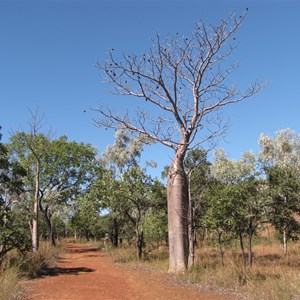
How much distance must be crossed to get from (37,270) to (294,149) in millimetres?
29172

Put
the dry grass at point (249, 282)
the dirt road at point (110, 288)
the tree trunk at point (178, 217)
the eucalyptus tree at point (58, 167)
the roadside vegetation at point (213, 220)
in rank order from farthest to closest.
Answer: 1. the eucalyptus tree at point (58, 167)
2. the tree trunk at point (178, 217)
3. the roadside vegetation at point (213, 220)
4. the dirt road at point (110, 288)
5. the dry grass at point (249, 282)

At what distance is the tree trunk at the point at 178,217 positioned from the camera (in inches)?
428

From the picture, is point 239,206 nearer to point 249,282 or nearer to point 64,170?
point 249,282

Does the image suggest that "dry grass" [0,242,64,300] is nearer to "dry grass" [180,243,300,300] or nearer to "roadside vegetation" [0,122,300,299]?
"roadside vegetation" [0,122,300,299]

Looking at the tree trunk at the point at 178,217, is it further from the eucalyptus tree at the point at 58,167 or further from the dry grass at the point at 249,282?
the eucalyptus tree at the point at 58,167

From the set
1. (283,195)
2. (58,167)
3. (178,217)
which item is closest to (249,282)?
(178,217)

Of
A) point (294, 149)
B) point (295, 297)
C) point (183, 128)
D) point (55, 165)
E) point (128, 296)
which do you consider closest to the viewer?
point (295, 297)

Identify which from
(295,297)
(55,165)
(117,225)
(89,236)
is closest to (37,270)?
(295,297)

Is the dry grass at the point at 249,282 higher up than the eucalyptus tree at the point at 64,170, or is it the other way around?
the eucalyptus tree at the point at 64,170

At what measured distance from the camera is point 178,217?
11.1 meters

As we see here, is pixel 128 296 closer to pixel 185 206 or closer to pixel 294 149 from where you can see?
pixel 185 206

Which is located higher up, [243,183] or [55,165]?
[55,165]

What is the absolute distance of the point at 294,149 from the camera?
3450 cm

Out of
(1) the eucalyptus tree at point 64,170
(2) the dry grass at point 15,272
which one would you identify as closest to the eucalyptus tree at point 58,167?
(1) the eucalyptus tree at point 64,170
